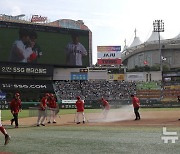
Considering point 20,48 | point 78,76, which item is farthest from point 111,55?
point 20,48

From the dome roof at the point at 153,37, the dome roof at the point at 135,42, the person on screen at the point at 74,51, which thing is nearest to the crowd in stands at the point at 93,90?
the person on screen at the point at 74,51

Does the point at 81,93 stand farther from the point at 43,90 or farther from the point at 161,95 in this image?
the point at 161,95

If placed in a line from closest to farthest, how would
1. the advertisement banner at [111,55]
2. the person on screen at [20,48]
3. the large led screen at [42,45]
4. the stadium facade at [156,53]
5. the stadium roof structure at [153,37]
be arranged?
the large led screen at [42,45] < the person on screen at [20,48] < the advertisement banner at [111,55] < the stadium facade at [156,53] < the stadium roof structure at [153,37]

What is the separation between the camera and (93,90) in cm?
6381

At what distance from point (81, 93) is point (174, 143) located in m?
50.5

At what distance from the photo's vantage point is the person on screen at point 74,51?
6078 cm

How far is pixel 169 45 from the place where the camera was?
123312 millimetres

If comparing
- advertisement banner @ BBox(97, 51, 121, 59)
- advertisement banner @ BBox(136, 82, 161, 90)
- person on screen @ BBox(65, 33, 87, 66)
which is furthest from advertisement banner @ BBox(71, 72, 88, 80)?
advertisement banner @ BBox(97, 51, 121, 59)

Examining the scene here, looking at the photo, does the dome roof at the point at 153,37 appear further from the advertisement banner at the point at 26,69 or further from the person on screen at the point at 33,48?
the person on screen at the point at 33,48

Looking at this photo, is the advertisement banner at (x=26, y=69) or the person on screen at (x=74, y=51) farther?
the person on screen at (x=74, y=51)

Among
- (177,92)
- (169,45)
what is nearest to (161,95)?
(177,92)

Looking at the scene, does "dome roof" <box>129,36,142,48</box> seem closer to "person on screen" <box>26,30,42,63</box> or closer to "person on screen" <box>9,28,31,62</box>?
"person on screen" <box>26,30,42,63</box>

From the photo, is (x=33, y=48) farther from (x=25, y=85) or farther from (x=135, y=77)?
(x=135, y=77)

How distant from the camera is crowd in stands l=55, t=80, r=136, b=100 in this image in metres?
60.8
